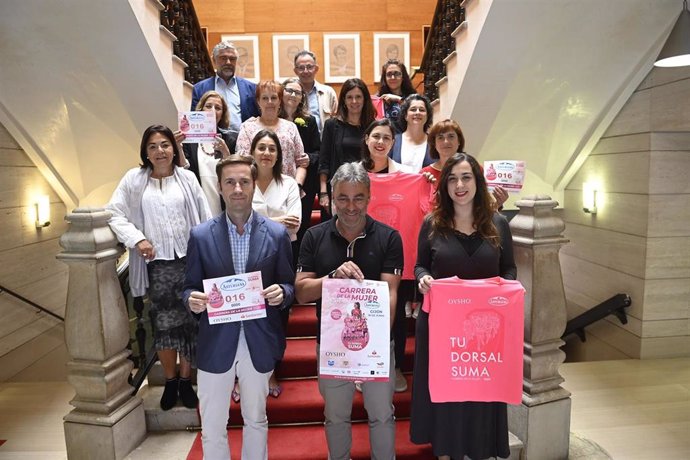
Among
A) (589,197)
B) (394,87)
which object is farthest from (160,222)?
(589,197)

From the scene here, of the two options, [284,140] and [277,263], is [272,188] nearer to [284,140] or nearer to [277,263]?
[284,140]

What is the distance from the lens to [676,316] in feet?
16.1

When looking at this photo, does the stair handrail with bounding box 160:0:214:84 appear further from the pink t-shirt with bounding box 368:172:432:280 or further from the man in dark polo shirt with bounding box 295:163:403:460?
the man in dark polo shirt with bounding box 295:163:403:460

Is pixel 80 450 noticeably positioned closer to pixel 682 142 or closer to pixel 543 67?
pixel 543 67

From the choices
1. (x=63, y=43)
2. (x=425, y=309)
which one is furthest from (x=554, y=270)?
(x=63, y=43)

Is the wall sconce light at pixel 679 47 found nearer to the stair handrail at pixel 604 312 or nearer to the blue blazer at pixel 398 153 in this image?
the blue blazer at pixel 398 153

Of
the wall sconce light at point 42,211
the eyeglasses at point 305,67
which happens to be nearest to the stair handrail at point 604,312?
the eyeglasses at point 305,67

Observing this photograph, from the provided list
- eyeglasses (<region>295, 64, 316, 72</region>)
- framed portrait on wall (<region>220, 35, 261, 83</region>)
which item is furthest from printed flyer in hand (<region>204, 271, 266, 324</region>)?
framed portrait on wall (<region>220, 35, 261, 83</region>)

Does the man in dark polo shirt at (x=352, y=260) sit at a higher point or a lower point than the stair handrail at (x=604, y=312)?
higher

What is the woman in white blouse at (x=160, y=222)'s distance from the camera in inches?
96.8

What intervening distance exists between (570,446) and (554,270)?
1.19 m

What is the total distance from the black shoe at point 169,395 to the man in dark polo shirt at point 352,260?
120cm

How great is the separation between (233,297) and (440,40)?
4545mm

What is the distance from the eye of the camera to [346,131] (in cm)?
323
